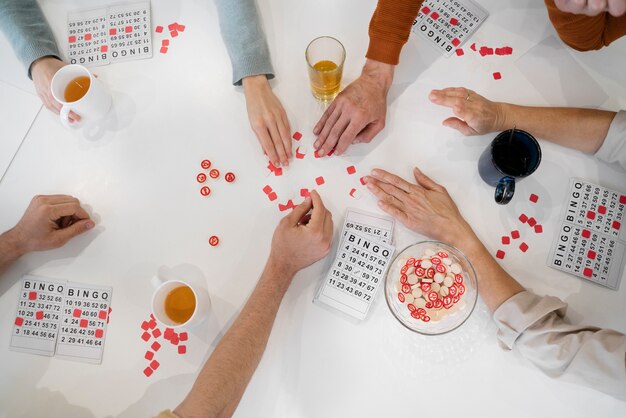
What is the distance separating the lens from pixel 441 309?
1017 mm

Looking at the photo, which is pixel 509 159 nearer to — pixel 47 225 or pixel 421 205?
pixel 421 205

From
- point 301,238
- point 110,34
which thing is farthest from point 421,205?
point 110,34

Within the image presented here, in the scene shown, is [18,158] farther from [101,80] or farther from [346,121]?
[346,121]

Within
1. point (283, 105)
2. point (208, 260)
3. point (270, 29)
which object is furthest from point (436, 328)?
point (270, 29)

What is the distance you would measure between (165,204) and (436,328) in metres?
0.80

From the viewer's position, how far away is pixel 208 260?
1154mm

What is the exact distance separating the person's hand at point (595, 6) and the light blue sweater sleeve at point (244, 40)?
77 centimetres

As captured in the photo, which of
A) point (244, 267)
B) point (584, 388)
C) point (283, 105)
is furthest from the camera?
point (283, 105)

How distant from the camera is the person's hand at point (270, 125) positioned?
46.4 inches

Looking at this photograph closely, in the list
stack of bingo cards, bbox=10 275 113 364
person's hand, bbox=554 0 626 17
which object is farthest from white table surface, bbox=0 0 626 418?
person's hand, bbox=554 0 626 17

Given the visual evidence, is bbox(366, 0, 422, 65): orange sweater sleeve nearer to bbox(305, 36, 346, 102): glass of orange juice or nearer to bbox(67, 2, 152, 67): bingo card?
bbox(305, 36, 346, 102): glass of orange juice

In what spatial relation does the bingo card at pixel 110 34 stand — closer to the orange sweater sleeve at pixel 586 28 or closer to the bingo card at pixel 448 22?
the bingo card at pixel 448 22

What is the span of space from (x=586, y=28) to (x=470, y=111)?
35 cm

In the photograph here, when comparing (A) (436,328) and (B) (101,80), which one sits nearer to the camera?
(A) (436,328)
